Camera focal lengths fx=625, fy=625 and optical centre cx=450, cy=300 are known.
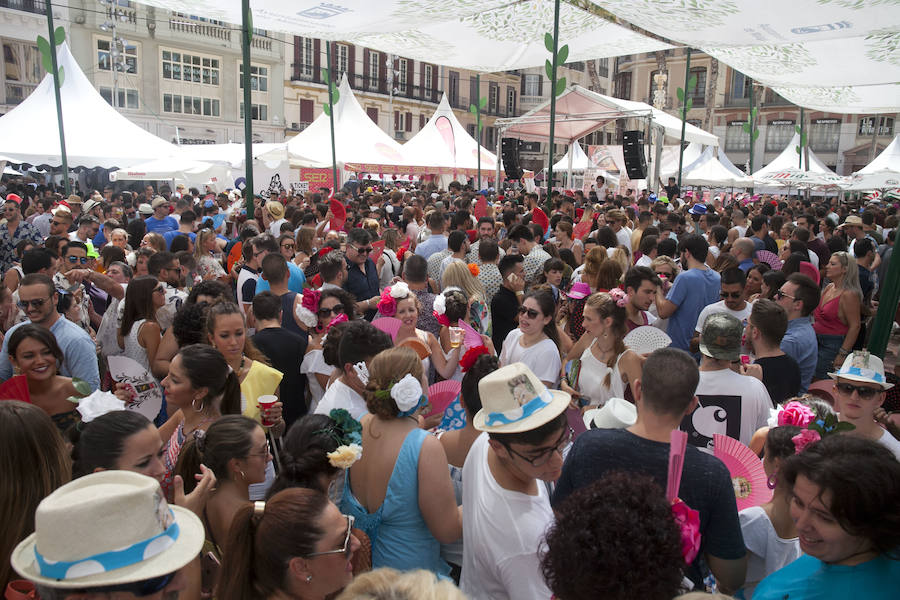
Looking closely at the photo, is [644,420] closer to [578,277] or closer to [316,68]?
[578,277]

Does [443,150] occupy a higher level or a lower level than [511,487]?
higher

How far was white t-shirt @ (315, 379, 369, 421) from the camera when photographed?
3.24 m

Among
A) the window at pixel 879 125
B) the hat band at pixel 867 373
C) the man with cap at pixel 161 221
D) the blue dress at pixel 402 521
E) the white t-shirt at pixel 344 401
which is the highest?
the window at pixel 879 125

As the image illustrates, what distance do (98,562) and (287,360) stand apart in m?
2.67

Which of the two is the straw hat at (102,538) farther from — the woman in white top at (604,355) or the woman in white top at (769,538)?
the woman in white top at (604,355)

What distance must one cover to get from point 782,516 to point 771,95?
176ft

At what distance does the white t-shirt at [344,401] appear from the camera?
10.6 ft

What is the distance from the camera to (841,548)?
1.73 meters

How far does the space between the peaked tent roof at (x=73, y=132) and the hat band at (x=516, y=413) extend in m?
14.5

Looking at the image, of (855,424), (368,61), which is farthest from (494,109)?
(855,424)

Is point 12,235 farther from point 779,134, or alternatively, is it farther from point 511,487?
point 779,134

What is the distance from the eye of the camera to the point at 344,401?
10.7ft

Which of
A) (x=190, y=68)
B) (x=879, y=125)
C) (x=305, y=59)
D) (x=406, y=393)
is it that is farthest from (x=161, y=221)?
(x=879, y=125)

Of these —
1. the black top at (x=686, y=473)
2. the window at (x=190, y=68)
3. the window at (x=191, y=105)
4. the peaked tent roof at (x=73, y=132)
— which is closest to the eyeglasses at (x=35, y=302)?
the black top at (x=686, y=473)
